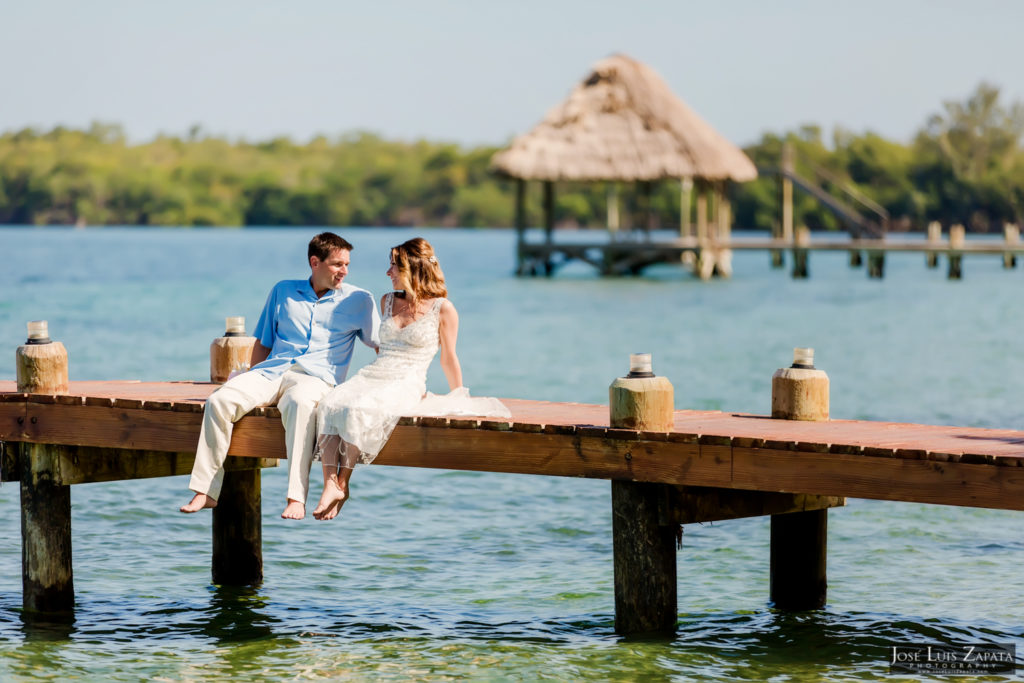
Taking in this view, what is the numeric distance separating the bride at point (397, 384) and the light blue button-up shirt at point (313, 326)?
0.73ft

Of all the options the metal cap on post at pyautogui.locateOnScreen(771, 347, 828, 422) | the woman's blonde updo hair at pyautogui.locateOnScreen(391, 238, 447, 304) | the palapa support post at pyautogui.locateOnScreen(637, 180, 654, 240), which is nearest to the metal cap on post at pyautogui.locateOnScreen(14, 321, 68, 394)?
the woman's blonde updo hair at pyautogui.locateOnScreen(391, 238, 447, 304)

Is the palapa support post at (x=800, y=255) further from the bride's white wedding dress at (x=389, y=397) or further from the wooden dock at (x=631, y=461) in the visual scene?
the bride's white wedding dress at (x=389, y=397)

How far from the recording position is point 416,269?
799cm

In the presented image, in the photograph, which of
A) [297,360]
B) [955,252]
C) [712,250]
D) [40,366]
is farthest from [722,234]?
[297,360]

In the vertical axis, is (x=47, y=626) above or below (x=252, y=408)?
below

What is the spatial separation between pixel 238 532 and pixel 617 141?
104 ft

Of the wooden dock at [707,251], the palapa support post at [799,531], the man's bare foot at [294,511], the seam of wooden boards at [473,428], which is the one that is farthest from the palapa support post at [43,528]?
the wooden dock at [707,251]

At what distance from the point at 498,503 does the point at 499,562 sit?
221cm

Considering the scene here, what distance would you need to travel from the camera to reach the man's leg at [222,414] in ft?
26.9

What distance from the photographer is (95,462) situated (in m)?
8.99

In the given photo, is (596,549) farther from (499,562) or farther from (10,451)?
(10,451)

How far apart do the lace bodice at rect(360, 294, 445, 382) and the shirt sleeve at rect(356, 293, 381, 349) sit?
215mm

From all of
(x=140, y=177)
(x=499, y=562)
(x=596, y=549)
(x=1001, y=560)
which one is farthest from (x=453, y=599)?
(x=140, y=177)

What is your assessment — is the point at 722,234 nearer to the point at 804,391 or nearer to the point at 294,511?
the point at 804,391
